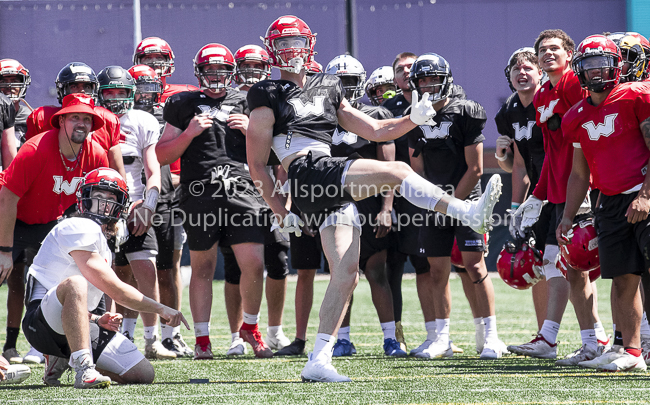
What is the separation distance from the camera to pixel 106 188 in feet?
14.0

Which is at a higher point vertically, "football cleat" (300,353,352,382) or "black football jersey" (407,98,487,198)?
"black football jersey" (407,98,487,198)

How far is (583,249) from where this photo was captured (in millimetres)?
4738

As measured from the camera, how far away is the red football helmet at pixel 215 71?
19.5 feet

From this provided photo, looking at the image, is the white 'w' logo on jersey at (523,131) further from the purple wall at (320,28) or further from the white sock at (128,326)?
the purple wall at (320,28)

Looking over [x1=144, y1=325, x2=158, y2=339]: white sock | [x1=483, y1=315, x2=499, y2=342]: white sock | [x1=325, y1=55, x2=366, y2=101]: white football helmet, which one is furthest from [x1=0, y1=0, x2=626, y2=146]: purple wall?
[x1=483, y1=315, x2=499, y2=342]: white sock

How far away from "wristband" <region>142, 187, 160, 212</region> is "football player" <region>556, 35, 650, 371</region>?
9.77 ft

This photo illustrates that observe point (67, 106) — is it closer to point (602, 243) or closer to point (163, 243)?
point (163, 243)

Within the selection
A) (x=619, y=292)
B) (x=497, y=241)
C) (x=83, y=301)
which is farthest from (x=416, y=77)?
(x=497, y=241)

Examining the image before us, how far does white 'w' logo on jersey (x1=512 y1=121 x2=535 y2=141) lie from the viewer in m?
5.70

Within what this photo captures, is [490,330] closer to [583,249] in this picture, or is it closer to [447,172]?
[583,249]

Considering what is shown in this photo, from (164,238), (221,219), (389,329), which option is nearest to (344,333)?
(389,329)

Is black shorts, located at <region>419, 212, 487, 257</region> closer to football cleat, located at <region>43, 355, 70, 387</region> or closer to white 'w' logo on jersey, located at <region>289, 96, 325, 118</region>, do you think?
white 'w' logo on jersey, located at <region>289, 96, 325, 118</region>

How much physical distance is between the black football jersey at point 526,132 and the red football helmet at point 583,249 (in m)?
1.03

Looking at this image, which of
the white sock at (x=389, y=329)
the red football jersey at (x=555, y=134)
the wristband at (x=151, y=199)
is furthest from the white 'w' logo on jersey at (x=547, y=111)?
the wristband at (x=151, y=199)
